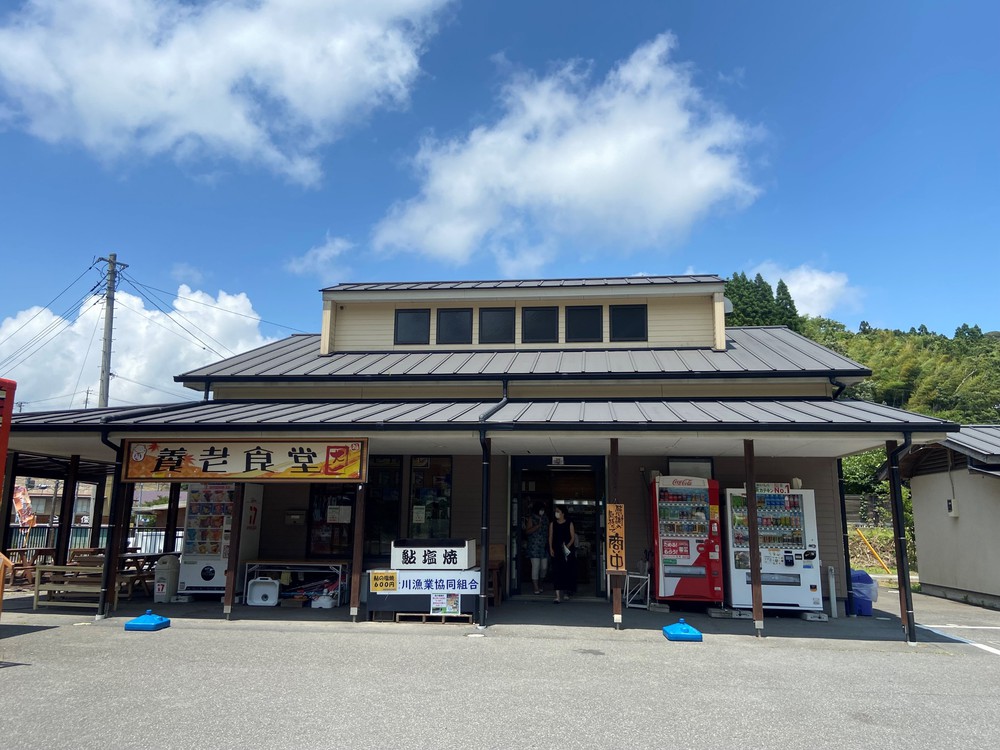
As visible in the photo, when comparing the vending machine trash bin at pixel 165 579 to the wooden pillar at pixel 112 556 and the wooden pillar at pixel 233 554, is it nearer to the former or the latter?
the wooden pillar at pixel 112 556

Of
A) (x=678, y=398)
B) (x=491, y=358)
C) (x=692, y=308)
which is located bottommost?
(x=678, y=398)

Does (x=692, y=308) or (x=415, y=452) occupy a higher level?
(x=692, y=308)

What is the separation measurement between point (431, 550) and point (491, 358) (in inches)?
187

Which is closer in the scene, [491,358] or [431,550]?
[431,550]

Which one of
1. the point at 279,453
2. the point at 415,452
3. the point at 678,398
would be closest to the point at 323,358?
the point at 415,452

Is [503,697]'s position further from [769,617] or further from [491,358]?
[491,358]

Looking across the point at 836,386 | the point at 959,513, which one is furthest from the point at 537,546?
the point at 959,513

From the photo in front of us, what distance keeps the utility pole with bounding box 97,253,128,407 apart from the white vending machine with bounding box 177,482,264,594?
10.4m

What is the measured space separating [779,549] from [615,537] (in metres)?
3.06

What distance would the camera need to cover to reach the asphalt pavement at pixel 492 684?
5238mm

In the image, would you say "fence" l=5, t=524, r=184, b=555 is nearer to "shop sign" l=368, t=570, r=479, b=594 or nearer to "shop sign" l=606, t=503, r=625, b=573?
"shop sign" l=368, t=570, r=479, b=594

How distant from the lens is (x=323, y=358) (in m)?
14.5

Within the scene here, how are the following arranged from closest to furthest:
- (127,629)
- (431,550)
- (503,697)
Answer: (503,697)
(127,629)
(431,550)

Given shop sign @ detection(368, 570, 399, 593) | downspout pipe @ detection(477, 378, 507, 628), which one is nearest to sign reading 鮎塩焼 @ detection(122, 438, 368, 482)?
shop sign @ detection(368, 570, 399, 593)
